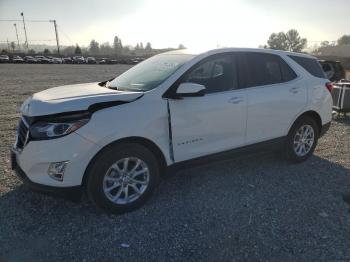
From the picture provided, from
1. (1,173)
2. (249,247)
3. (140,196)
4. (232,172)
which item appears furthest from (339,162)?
(1,173)

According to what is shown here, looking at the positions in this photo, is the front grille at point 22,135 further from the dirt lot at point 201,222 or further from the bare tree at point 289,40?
the bare tree at point 289,40

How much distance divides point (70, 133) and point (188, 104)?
1368mm

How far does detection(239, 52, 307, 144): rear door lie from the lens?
14.8 ft

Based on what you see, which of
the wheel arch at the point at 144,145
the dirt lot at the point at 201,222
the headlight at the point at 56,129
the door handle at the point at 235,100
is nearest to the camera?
the dirt lot at the point at 201,222

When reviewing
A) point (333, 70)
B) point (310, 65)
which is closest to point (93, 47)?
point (333, 70)

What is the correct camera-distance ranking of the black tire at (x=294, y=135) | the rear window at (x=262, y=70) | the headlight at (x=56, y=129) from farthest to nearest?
the black tire at (x=294, y=135) < the rear window at (x=262, y=70) < the headlight at (x=56, y=129)

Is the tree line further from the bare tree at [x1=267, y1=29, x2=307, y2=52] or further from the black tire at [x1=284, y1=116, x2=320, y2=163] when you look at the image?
the black tire at [x1=284, y1=116, x2=320, y2=163]

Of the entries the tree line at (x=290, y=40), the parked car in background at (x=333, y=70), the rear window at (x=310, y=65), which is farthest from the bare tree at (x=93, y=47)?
the rear window at (x=310, y=65)

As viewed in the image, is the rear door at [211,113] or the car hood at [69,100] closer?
the car hood at [69,100]

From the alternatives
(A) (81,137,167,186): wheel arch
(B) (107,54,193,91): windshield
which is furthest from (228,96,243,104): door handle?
(A) (81,137,167,186): wheel arch

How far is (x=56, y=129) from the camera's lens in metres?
3.30

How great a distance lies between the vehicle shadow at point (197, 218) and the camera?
10.5 ft

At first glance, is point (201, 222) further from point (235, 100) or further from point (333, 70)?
point (333, 70)

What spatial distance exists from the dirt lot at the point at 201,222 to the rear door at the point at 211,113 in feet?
2.03
